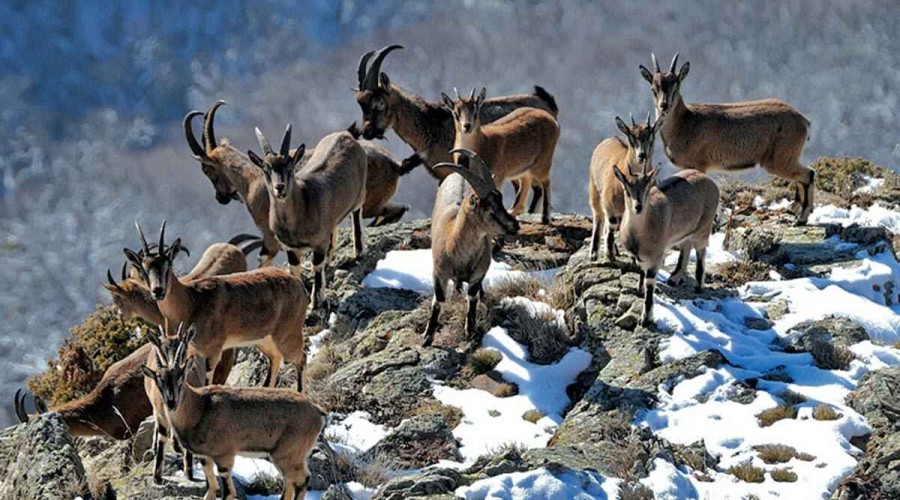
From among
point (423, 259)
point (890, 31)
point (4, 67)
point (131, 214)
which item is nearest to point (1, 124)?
point (4, 67)

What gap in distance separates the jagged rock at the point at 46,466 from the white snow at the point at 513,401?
3.53 metres

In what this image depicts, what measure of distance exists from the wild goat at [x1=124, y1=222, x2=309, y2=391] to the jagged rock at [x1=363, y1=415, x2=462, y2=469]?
63.9 inches

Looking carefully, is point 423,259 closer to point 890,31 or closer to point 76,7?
point 890,31

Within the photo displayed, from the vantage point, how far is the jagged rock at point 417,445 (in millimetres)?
12102

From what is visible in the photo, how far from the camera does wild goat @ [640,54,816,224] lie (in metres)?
17.0

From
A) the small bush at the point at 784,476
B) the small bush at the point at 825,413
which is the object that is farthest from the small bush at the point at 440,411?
the small bush at the point at 825,413

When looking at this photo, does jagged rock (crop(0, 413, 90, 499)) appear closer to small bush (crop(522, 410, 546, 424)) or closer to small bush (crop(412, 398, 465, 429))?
small bush (crop(412, 398, 465, 429))

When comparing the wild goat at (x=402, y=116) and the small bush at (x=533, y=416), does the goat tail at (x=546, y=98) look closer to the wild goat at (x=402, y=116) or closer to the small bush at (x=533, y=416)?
the wild goat at (x=402, y=116)

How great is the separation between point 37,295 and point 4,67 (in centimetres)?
2907

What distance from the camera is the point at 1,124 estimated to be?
8725cm

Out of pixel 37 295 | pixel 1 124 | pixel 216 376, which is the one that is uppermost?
pixel 216 376

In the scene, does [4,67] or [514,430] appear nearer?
[514,430]

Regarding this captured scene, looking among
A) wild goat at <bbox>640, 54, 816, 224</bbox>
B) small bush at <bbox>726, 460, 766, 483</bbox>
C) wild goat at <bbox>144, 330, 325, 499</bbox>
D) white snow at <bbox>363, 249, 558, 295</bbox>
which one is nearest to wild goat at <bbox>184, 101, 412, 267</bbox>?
white snow at <bbox>363, 249, 558, 295</bbox>

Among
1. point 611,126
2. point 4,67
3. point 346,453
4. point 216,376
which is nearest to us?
point 346,453
